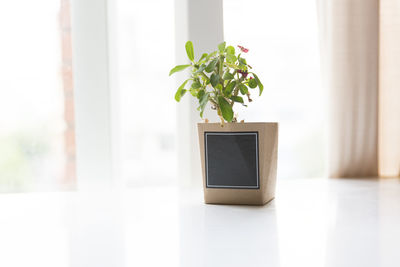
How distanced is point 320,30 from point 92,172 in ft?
3.59

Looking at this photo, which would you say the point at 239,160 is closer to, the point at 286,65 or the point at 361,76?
the point at 361,76

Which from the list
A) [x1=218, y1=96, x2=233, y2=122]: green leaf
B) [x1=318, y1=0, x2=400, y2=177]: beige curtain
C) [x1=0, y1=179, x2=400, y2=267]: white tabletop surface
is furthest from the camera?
[x1=318, y1=0, x2=400, y2=177]: beige curtain

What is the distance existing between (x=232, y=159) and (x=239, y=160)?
2 cm

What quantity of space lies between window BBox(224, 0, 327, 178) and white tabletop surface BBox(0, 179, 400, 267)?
1.93 ft

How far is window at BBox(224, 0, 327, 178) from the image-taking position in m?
2.04

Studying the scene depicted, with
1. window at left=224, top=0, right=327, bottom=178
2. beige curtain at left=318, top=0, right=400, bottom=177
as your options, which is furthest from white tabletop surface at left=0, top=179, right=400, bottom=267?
window at left=224, top=0, right=327, bottom=178

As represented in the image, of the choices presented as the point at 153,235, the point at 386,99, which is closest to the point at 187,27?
the point at 386,99

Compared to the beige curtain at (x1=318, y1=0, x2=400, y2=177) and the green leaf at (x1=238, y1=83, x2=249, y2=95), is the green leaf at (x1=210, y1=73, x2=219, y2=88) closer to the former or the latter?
the green leaf at (x1=238, y1=83, x2=249, y2=95)

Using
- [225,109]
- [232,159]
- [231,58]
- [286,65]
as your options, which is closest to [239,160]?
[232,159]

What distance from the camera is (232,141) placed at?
1333mm

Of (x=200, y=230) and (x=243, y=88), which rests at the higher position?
(x=243, y=88)

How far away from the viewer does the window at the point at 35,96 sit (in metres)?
2.08

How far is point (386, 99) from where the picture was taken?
1.84 metres

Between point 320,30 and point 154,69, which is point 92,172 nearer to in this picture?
point 154,69
